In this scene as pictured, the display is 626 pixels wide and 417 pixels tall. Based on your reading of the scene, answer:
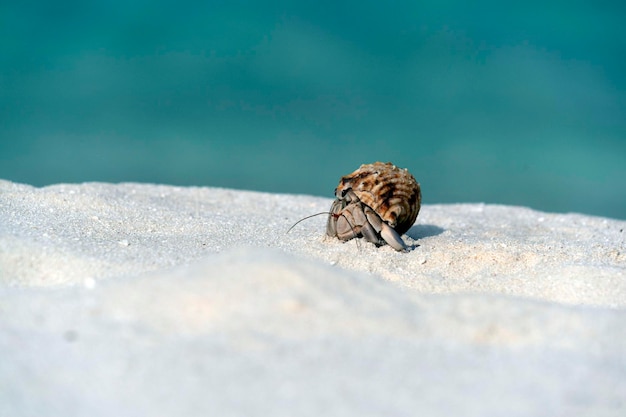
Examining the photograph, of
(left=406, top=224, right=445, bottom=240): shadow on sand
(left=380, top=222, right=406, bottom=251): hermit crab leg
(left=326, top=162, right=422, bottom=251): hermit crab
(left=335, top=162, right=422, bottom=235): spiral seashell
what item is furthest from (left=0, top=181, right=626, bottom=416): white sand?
(left=406, top=224, right=445, bottom=240): shadow on sand

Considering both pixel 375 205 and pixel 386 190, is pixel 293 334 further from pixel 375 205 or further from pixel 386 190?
pixel 386 190

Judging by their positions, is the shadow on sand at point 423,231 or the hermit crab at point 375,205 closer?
the hermit crab at point 375,205

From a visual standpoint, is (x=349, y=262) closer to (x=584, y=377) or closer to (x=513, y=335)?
(x=513, y=335)

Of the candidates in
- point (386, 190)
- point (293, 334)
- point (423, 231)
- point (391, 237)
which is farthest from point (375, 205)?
point (293, 334)

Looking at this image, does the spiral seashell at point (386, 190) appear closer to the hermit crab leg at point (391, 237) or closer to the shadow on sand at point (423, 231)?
the hermit crab leg at point (391, 237)

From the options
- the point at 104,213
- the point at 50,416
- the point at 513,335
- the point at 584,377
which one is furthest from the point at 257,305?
the point at 104,213

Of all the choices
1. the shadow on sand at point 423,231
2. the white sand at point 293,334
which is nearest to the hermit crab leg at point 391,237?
the white sand at point 293,334
